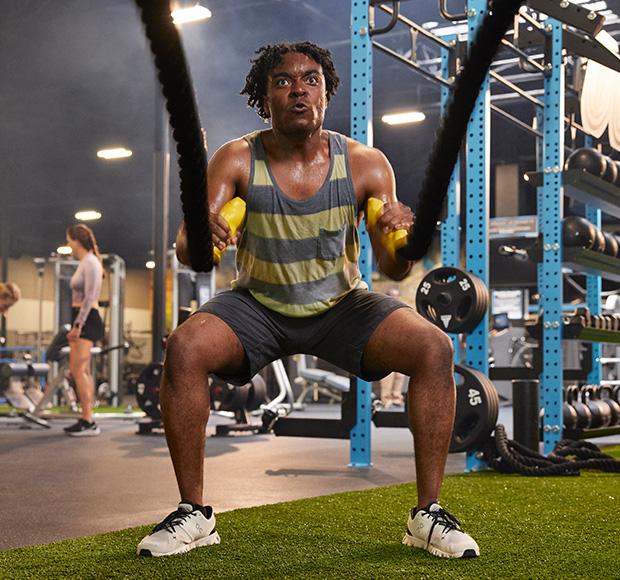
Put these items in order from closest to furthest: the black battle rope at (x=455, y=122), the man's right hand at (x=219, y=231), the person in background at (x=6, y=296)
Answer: the black battle rope at (x=455, y=122), the man's right hand at (x=219, y=231), the person in background at (x=6, y=296)

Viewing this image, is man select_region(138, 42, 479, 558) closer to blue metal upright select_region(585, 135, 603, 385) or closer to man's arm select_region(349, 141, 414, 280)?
man's arm select_region(349, 141, 414, 280)

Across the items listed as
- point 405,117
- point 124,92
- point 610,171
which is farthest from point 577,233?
point 124,92

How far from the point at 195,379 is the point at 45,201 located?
1416 centimetres

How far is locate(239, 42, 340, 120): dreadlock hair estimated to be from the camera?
6.57 ft

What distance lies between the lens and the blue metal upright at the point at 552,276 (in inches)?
161

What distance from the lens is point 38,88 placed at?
10938 mm

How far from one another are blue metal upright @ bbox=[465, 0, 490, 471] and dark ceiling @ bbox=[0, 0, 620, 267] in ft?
14.1

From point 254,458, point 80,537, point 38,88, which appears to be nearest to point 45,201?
→ point 38,88

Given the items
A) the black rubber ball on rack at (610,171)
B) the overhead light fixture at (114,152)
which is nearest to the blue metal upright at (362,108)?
the black rubber ball on rack at (610,171)

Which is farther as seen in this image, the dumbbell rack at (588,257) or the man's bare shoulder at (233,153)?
the dumbbell rack at (588,257)

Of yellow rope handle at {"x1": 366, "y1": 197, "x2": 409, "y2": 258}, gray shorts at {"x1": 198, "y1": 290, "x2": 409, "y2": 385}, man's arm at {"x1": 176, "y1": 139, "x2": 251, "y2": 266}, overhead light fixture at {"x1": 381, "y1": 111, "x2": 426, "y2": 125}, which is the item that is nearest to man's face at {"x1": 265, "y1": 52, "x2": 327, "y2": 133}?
man's arm at {"x1": 176, "y1": 139, "x2": 251, "y2": 266}

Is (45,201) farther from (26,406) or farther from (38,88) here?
(26,406)

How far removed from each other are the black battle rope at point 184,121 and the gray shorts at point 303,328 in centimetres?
31

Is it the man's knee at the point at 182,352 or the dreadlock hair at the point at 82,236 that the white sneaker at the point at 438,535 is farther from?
the dreadlock hair at the point at 82,236
